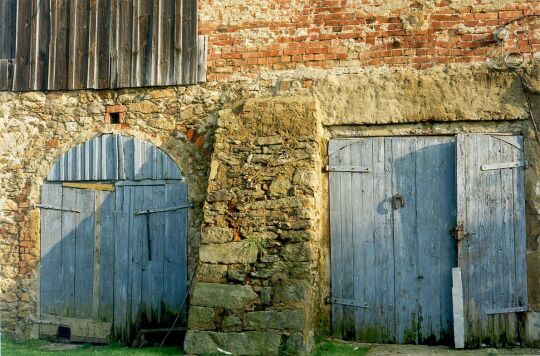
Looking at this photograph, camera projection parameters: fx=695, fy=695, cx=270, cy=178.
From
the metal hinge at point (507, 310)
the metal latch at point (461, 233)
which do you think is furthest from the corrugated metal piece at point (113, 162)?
the metal hinge at point (507, 310)

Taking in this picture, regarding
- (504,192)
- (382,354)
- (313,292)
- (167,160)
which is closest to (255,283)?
(313,292)

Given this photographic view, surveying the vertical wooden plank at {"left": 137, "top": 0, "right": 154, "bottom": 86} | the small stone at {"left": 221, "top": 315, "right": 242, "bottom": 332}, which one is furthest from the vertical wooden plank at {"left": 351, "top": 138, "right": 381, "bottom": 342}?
the vertical wooden plank at {"left": 137, "top": 0, "right": 154, "bottom": 86}

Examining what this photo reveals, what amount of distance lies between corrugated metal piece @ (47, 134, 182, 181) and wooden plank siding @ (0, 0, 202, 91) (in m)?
0.71

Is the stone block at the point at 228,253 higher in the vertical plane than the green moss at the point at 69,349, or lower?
higher

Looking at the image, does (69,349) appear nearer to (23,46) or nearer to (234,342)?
(234,342)

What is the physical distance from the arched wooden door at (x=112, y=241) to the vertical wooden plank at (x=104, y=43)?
74 centimetres

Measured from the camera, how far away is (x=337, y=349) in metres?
6.97

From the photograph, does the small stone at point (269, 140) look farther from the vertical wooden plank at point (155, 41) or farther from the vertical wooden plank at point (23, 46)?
the vertical wooden plank at point (23, 46)

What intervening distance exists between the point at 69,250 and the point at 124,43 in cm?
259

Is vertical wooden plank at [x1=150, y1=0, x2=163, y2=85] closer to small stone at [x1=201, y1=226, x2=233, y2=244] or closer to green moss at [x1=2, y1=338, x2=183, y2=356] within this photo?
small stone at [x1=201, y1=226, x2=233, y2=244]

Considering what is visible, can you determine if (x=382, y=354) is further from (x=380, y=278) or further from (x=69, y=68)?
(x=69, y=68)

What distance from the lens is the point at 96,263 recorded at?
27.2 ft

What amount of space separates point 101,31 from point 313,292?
4.16 m

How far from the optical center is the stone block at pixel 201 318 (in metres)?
6.69
